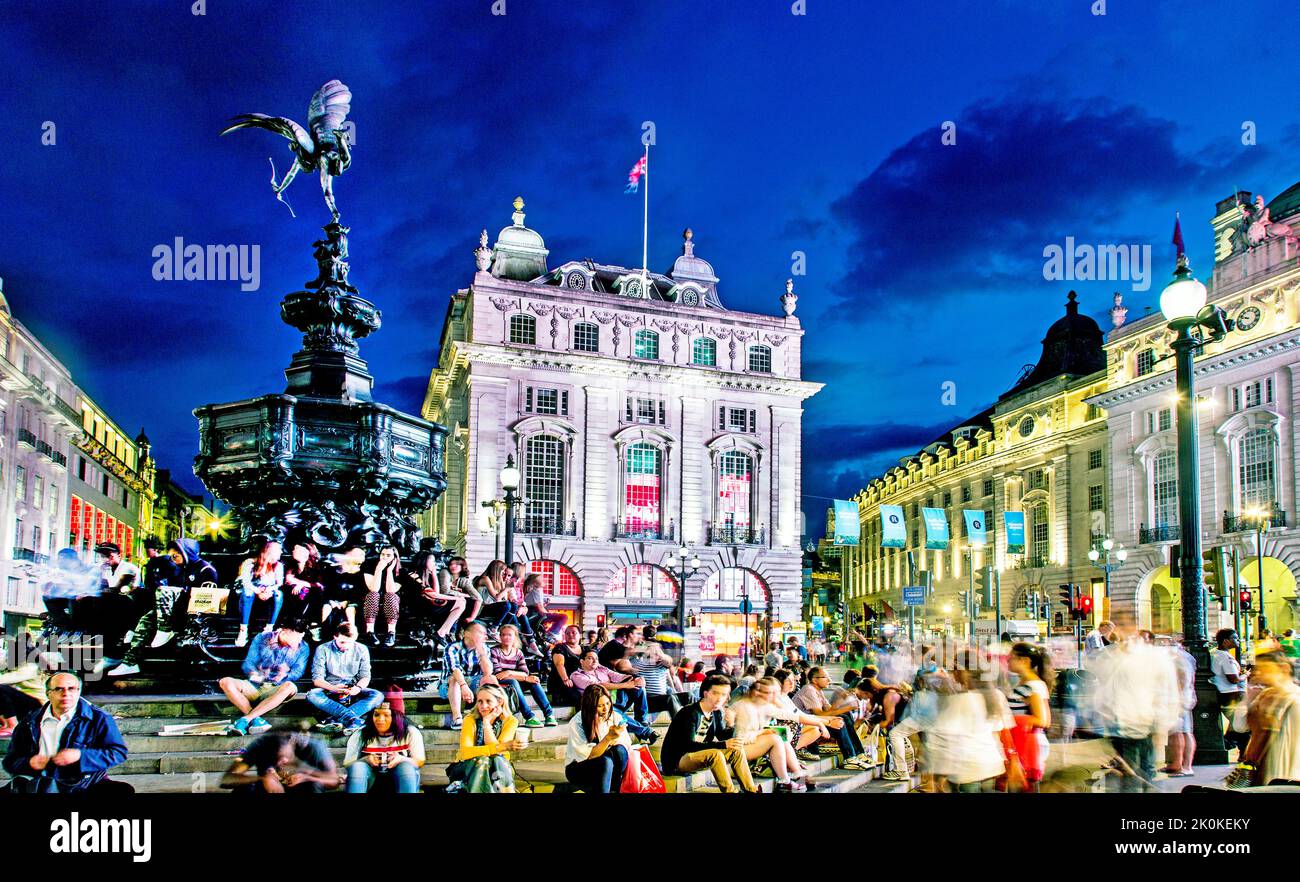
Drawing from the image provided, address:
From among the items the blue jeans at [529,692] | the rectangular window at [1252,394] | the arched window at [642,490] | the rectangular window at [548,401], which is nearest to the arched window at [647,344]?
the arched window at [642,490]

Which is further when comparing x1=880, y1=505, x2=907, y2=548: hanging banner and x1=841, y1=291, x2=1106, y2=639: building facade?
x1=841, y1=291, x2=1106, y2=639: building facade

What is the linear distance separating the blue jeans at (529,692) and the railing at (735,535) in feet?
158

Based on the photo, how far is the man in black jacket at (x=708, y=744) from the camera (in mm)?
9133

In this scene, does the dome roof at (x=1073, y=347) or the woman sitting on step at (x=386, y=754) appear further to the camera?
the dome roof at (x=1073, y=347)

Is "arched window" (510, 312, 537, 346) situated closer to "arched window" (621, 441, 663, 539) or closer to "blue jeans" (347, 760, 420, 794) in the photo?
"arched window" (621, 441, 663, 539)

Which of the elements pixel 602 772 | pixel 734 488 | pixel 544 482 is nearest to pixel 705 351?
pixel 734 488

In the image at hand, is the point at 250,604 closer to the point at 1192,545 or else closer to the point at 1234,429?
the point at 1192,545

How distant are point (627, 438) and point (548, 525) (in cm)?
665

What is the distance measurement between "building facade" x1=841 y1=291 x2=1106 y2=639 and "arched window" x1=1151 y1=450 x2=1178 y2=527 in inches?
217

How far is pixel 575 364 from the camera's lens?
5906cm

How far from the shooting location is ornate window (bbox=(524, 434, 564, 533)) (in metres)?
57.4

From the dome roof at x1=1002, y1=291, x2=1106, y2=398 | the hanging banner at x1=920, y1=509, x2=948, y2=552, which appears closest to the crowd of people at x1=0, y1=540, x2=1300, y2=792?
the hanging banner at x1=920, y1=509, x2=948, y2=552

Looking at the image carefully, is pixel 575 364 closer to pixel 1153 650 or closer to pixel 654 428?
pixel 654 428

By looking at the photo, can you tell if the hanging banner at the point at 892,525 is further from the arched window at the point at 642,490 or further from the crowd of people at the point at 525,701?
the crowd of people at the point at 525,701
